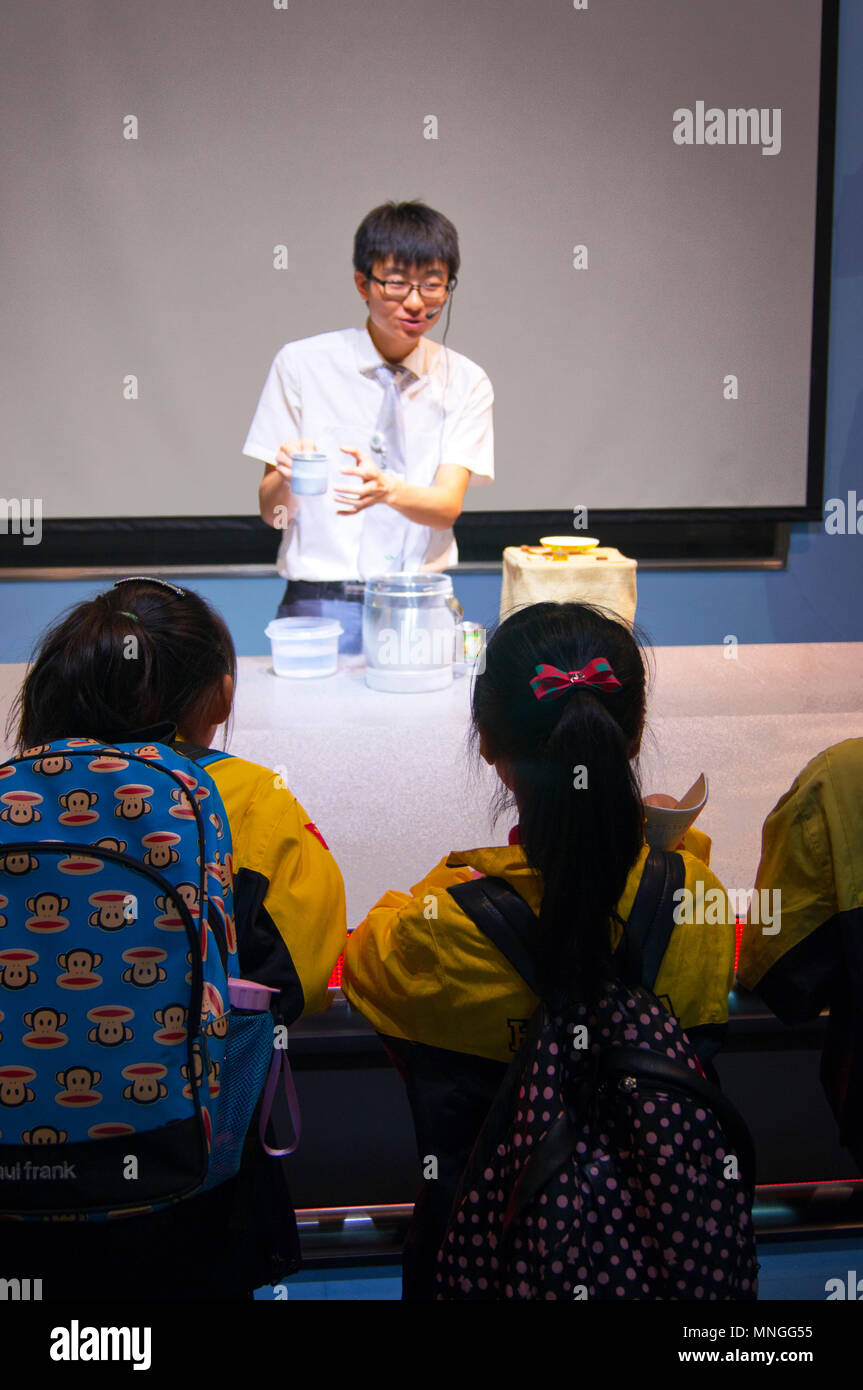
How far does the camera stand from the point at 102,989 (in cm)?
83

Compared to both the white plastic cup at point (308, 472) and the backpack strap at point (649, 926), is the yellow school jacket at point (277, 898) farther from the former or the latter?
the white plastic cup at point (308, 472)

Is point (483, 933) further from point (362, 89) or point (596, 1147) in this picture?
point (362, 89)

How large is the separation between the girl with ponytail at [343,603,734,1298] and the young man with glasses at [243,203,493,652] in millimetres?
1687

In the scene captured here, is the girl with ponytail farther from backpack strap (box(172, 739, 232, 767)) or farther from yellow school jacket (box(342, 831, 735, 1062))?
backpack strap (box(172, 739, 232, 767))

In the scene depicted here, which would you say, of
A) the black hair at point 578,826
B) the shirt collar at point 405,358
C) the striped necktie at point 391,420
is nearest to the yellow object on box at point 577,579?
the striped necktie at point 391,420

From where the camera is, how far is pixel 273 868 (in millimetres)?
985

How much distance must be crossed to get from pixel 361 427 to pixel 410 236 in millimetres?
499

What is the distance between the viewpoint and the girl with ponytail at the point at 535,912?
90cm

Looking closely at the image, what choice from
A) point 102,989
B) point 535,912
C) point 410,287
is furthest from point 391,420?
point 102,989

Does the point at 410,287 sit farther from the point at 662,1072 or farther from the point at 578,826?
the point at 662,1072

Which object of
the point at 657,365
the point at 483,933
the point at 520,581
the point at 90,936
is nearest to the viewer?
the point at 90,936

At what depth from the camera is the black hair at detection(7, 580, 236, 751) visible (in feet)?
3.31

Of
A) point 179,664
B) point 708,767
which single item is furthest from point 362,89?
point 179,664

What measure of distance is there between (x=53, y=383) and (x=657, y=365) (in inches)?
79.5
